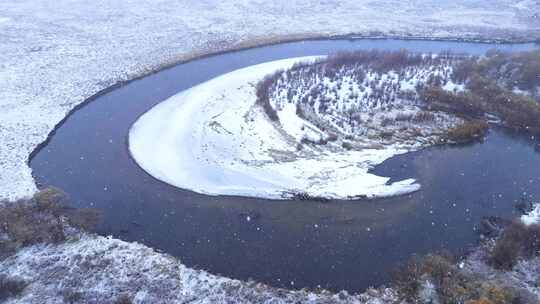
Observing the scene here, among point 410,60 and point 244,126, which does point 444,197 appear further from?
point 410,60

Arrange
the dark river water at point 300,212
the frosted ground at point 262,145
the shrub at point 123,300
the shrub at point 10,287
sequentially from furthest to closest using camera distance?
the frosted ground at point 262,145, the dark river water at point 300,212, the shrub at point 10,287, the shrub at point 123,300

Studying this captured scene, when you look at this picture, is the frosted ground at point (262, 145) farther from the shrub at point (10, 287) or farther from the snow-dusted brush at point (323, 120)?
the shrub at point (10, 287)

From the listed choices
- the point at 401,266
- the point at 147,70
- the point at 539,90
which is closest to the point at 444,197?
the point at 401,266

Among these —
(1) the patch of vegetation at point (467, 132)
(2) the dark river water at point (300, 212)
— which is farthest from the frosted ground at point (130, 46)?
(1) the patch of vegetation at point (467, 132)

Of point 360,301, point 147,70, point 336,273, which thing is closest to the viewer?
point 360,301

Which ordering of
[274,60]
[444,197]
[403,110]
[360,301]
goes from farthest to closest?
1. [274,60]
2. [403,110]
3. [444,197]
4. [360,301]

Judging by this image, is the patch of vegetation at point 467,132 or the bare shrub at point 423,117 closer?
the patch of vegetation at point 467,132

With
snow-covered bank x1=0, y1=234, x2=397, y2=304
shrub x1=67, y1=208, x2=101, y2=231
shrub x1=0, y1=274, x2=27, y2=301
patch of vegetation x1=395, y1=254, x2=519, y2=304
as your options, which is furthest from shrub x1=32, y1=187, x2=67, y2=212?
patch of vegetation x1=395, y1=254, x2=519, y2=304

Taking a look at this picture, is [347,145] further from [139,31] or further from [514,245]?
[139,31]
